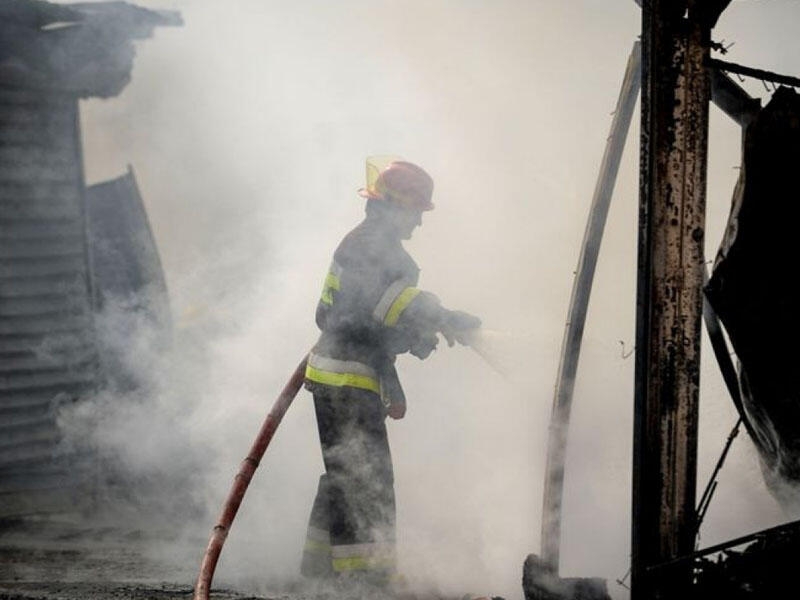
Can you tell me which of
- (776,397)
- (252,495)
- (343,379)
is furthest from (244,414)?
(776,397)

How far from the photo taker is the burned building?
6914 mm

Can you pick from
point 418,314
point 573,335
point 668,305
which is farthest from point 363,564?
point 668,305

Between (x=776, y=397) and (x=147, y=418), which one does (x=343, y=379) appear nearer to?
(x=776, y=397)

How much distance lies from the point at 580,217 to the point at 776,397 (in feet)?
13.1

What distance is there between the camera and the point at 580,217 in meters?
6.70

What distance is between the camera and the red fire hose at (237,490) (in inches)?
150

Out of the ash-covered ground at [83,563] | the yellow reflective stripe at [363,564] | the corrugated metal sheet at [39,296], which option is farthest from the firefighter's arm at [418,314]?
the corrugated metal sheet at [39,296]

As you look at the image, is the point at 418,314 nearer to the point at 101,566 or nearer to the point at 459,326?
the point at 459,326

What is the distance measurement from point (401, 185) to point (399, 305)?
736 mm

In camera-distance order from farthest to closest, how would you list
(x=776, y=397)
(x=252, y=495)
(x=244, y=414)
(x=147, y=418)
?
1. (x=147, y=418)
2. (x=244, y=414)
3. (x=252, y=495)
4. (x=776, y=397)

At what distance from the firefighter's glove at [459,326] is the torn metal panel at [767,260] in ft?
5.18

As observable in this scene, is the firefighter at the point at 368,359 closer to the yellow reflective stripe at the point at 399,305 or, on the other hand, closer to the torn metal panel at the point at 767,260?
Result: the yellow reflective stripe at the point at 399,305

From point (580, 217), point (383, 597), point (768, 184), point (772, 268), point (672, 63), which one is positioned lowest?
point (383, 597)

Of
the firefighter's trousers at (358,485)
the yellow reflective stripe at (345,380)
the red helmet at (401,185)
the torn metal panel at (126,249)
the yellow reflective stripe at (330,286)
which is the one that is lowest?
the firefighter's trousers at (358,485)
